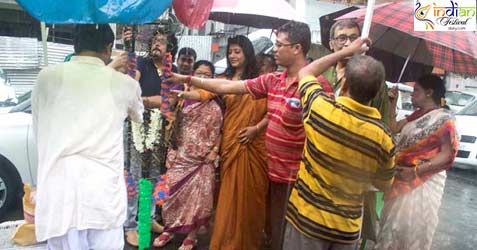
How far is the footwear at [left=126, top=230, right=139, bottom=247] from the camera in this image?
3639 mm

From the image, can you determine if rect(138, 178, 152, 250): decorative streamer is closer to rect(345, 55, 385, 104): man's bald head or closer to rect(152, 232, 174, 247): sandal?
rect(152, 232, 174, 247): sandal

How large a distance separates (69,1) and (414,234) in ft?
8.33

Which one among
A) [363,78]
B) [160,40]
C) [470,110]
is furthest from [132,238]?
[470,110]

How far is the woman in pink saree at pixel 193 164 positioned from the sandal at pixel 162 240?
0.64ft

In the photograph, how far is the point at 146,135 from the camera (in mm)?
3174

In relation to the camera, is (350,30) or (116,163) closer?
(116,163)

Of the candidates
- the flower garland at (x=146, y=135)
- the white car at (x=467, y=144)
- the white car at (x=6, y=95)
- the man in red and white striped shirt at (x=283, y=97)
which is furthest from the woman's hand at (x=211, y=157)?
the white car at (x=467, y=144)

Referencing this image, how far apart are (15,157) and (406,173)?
3437mm

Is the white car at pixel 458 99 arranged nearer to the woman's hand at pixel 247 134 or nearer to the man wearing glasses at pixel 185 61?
the man wearing glasses at pixel 185 61

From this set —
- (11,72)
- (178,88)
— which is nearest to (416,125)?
(178,88)

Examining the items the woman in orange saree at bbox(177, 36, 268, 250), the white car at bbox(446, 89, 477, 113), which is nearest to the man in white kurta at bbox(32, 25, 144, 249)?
the woman in orange saree at bbox(177, 36, 268, 250)

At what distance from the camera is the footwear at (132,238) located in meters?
3.64

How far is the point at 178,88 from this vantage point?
3.36 m

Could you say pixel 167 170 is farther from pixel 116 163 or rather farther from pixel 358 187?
pixel 358 187
